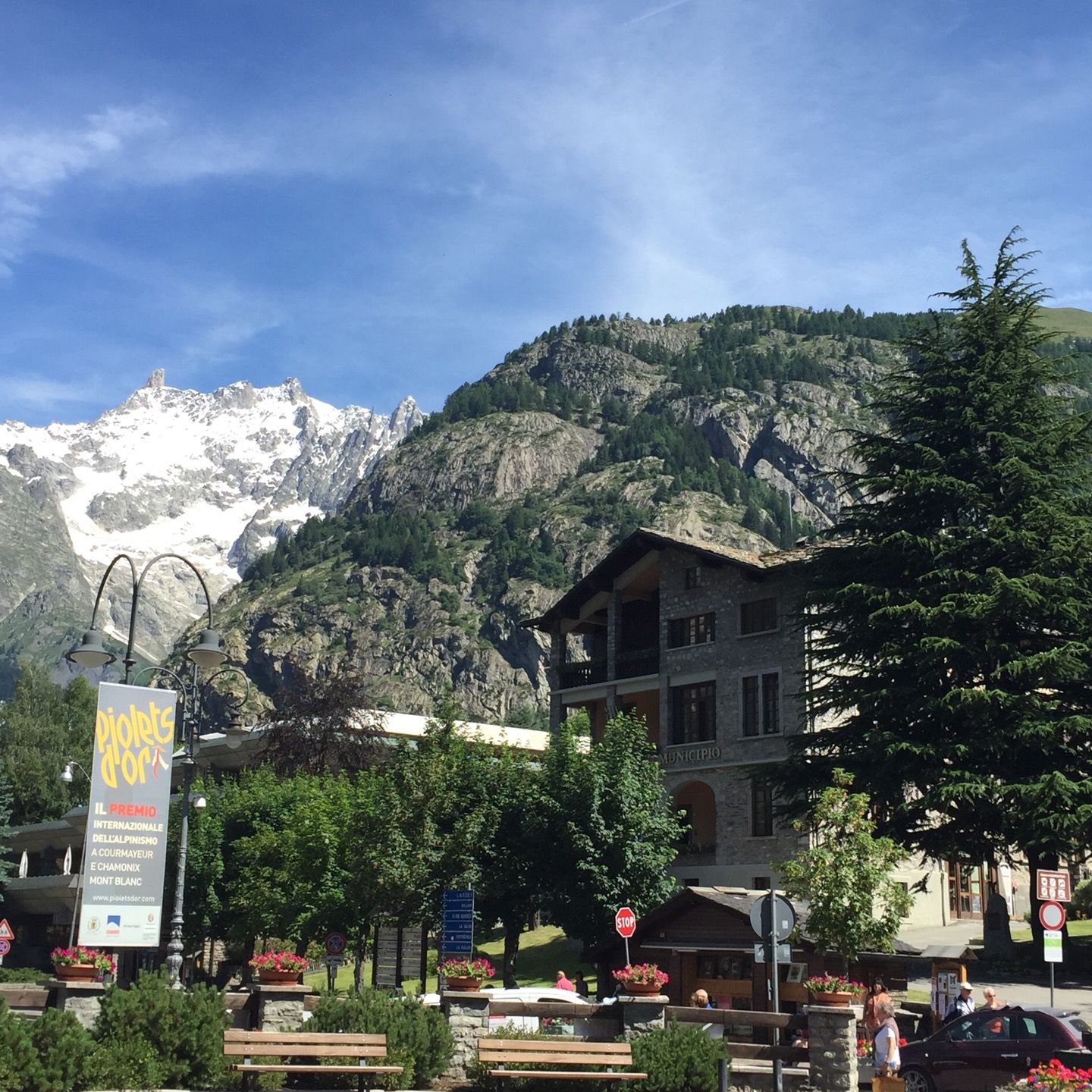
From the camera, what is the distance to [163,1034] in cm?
1708

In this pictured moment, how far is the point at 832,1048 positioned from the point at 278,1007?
841cm

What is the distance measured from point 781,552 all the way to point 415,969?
1973 centimetres

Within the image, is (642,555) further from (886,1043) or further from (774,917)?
(886,1043)

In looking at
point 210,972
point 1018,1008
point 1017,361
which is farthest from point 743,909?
point 210,972

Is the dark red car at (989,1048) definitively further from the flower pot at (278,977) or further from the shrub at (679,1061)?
the flower pot at (278,977)

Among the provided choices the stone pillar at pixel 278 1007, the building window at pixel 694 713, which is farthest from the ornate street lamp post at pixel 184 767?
the building window at pixel 694 713

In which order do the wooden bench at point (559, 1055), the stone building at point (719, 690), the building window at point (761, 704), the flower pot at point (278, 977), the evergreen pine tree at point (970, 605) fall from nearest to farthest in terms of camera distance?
the wooden bench at point (559, 1055)
the flower pot at point (278, 977)
the evergreen pine tree at point (970, 605)
the stone building at point (719, 690)
the building window at point (761, 704)

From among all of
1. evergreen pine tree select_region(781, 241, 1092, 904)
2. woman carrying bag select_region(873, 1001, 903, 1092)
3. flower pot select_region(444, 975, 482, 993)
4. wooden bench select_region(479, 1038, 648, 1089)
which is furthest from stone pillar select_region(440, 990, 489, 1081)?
evergreen pine tree select_region(781, 241, 1092, 904)

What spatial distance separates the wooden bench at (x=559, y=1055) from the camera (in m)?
17.5

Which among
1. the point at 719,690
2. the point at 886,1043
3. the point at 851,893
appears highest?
the point at 719,690

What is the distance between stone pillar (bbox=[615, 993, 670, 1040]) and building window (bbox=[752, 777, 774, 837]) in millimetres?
27215

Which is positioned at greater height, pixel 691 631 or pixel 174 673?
pixel 691 631

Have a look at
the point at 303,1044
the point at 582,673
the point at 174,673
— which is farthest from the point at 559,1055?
the point at 582,673

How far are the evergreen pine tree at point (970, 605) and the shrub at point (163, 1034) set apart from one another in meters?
23.1
